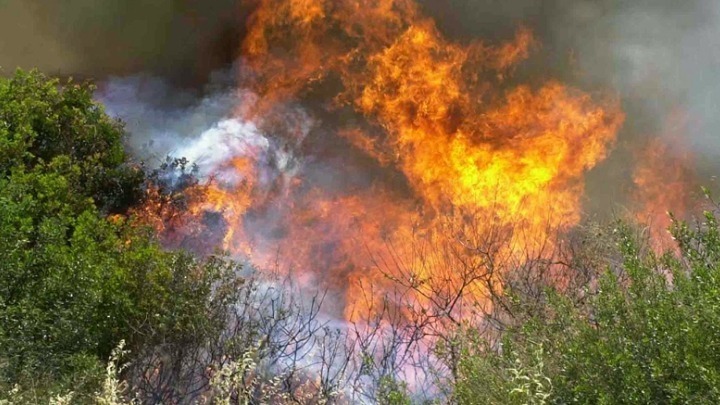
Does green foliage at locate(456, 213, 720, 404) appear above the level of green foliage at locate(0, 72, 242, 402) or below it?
below

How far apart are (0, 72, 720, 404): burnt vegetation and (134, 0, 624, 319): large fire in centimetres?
133

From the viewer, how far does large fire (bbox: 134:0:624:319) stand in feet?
73.5

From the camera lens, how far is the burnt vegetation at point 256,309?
6258 millimetres

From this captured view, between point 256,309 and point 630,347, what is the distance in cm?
1081

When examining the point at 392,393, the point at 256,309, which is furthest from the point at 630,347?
the point at 256,309

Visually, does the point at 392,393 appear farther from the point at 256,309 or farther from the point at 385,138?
the point at 385,138

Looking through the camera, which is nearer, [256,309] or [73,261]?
[73,261]

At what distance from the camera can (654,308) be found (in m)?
6.40

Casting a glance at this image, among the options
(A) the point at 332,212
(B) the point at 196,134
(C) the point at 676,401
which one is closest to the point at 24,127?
(B) the point at 196,134

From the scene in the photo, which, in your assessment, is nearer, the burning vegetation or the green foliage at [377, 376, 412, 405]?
the green foliage at [377, 376, 412, 405]

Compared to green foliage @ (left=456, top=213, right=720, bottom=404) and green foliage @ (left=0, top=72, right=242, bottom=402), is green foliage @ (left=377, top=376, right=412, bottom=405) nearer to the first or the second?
green foliage @ (left=456, top=213, right=720, bottom=404)

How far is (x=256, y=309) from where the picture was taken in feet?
50.6

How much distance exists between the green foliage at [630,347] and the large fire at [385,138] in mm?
13396

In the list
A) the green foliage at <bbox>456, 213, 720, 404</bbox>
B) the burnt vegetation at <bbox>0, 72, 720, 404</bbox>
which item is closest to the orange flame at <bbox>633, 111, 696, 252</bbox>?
the burnt vegetation at <bbox>0, 72, 720, 404</bbox>
